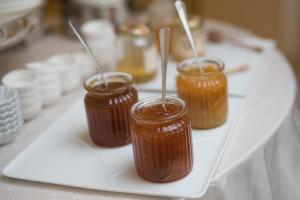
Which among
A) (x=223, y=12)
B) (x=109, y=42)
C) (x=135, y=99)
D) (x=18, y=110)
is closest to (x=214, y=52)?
(x=109, y=42)

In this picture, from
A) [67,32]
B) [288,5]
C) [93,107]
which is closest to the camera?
[93,107]

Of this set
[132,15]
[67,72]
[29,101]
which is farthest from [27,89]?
[132,15]

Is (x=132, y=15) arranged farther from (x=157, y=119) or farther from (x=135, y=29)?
(x=157, y=119)

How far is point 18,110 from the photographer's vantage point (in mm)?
923

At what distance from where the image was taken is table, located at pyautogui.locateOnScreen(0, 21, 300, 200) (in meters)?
0.80

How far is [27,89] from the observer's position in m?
0.97

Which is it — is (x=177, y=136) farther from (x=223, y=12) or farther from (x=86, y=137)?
(x=223, y=12)

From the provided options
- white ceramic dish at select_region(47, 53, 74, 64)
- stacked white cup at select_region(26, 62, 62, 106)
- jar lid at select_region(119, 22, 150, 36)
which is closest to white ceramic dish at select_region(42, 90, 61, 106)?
stacked white cup at select_region(26, 62, 62, 106)

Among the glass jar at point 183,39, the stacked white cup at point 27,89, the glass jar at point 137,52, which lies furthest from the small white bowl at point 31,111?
the glass jar at point 183,39

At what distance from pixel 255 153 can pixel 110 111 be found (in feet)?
0.84

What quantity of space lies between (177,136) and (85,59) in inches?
20.2

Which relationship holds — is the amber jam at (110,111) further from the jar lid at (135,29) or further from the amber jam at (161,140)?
the jar lid at (135,29)

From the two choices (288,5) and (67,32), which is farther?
(288,5)

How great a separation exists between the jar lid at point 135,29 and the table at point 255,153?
184 mm
